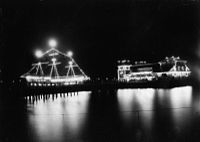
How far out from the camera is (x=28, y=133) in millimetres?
12297

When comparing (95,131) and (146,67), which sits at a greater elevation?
(146,67)

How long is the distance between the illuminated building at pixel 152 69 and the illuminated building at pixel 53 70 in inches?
803

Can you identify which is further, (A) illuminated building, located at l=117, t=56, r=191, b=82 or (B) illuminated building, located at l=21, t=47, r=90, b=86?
(A) illuminated building, located at l=117, t=56, r=191, b=82

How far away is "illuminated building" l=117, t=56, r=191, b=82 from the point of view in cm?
9550

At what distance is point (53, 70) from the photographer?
241 feet

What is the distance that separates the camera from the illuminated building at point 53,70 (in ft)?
215

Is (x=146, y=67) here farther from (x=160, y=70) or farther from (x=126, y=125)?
(x=126, y=125)

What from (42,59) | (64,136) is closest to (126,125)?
(64,136)

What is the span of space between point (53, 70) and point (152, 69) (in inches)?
1313

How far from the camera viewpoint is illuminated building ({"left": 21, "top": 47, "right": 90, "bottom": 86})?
6550 cm

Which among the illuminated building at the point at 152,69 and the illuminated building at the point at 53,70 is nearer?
the illuminated building at the point at 53,70

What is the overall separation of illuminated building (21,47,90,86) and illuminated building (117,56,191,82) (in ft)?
66.9

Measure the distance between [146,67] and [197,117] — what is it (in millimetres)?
84346

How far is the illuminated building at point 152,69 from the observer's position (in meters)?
95.5
